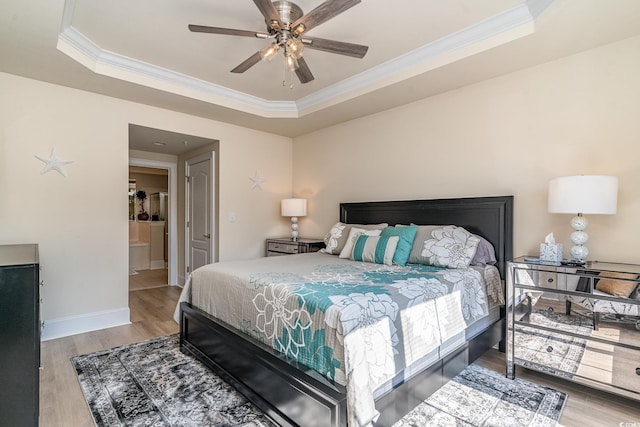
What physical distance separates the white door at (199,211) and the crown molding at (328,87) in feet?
3.68

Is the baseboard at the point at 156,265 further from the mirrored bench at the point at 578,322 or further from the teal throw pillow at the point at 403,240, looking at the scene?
the mirrored bench at the point at 578,322

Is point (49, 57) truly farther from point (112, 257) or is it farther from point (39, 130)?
point (112, 257)

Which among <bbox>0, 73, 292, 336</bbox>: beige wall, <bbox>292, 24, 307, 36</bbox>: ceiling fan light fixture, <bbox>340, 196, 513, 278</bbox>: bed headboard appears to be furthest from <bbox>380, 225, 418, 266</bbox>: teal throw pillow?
<bbox>0, 73, 292, 336</bbox>: beige wall

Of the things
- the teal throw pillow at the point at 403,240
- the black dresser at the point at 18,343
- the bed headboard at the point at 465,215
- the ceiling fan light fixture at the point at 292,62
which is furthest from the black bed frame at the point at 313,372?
the ceiling fan light fixture at the point at 292,62

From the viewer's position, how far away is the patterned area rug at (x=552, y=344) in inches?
83.3

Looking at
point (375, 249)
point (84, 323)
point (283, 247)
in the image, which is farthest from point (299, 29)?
point (84, 323)

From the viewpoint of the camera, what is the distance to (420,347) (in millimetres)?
1835

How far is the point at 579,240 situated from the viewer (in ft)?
7.57

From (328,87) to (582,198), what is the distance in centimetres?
267

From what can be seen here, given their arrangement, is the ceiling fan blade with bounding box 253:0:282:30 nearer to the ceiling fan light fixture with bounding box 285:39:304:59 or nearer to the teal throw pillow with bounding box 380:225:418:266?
the ceiling fan light fixture with bounding box 285:39:304:59

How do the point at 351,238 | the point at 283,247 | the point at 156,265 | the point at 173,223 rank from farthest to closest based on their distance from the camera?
1. the point at 156,265
2. the point at 173,223
3. the point at 283,247
4. the point at 351,238

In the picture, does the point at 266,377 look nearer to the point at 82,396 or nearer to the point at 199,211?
the point at 82,396

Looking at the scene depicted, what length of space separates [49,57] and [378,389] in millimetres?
3535

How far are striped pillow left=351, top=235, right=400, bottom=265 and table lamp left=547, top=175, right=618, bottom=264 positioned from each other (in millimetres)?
1263
